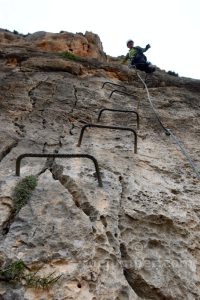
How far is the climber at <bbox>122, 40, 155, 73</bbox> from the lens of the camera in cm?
1106

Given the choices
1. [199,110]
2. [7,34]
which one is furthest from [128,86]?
[7,34]

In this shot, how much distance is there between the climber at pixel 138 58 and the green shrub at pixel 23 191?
25.8 feet

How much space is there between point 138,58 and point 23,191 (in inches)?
352

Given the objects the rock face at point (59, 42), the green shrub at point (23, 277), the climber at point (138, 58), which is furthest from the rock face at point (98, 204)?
the rock face at point (59, 42)

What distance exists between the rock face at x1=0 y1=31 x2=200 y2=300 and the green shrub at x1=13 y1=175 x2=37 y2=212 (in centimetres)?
5

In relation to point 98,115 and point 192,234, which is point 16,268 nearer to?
point 192,234

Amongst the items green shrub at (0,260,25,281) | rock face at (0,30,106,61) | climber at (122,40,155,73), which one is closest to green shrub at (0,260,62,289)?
green shrub at (0,260,25,281)

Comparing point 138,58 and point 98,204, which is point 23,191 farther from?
point 138,58

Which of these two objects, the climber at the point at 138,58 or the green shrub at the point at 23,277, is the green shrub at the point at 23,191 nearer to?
the green shrub at the point at 23,277

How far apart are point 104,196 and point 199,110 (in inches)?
178

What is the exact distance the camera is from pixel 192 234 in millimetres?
3549

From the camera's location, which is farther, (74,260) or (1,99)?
(1,99)

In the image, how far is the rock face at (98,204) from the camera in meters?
2.79

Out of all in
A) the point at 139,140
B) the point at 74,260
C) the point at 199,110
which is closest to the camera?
the point at 74,260
